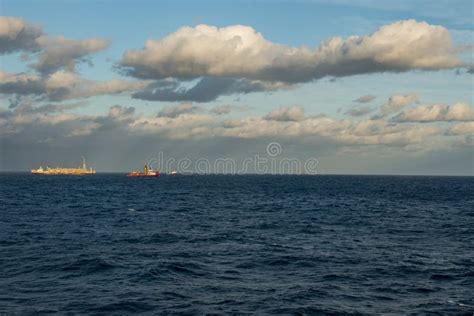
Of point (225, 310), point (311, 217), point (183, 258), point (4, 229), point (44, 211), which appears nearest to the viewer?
point (225, 310)

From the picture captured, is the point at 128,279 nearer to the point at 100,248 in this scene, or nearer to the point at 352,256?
the point at 100,248

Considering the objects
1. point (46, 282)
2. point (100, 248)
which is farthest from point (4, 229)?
point (46, 282)

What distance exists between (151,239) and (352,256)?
88.3 ft

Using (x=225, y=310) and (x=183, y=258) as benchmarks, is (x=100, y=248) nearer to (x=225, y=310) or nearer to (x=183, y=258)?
(x=183, y=258)

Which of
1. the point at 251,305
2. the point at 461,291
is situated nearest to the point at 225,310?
the point at 251,305

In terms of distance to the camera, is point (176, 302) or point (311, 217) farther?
point (311, 217)

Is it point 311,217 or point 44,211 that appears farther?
point 44,211

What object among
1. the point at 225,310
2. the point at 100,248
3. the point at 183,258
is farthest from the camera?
the point at 100,248

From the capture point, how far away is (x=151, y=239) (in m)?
64.0

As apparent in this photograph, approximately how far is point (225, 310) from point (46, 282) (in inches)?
694

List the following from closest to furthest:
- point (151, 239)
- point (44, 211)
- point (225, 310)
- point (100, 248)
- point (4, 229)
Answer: point (225, 310) < point (100, 248) < point (151, 239) < point (4, 229) < point (44, 211)

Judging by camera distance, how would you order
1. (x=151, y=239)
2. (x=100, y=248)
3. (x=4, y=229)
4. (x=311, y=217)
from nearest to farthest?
(x=100, y=248) → (x=151, y=239) → (x=4, y=229) → (x=311, y=217)

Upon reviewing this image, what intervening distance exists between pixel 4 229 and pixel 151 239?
2551 centimetres

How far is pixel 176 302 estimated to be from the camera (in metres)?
35.6
